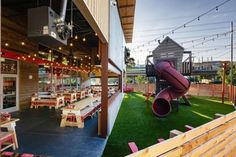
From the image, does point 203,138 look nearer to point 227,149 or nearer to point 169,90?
point 227,149

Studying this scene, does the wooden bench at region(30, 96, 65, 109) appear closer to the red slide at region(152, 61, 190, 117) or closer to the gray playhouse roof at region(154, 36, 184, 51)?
the red slide at region(152, 61, 190, 117)

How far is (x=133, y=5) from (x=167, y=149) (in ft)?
28.6

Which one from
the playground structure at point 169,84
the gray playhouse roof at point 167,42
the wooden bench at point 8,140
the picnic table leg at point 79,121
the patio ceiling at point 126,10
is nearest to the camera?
the wooden bench at point 8,140

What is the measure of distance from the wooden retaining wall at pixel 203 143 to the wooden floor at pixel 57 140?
7.80 feet

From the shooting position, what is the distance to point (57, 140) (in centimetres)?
468

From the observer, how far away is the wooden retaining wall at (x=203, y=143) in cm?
163

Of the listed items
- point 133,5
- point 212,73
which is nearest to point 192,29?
point 133,5

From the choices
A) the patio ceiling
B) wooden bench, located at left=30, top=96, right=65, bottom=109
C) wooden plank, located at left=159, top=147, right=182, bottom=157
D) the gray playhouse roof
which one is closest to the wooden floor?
wooden plank, located at left=159, top=147, right=182, bottom=157

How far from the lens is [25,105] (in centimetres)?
984

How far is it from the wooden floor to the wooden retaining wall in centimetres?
238

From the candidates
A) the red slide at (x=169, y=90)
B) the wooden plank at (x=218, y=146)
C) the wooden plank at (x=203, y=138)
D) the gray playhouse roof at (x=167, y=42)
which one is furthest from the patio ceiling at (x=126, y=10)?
the wooden plank at (x=218, y=146)

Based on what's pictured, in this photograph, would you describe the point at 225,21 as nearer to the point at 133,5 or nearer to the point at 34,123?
the point at 133,5

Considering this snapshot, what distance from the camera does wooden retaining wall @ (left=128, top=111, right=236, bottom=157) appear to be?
5.36 feet

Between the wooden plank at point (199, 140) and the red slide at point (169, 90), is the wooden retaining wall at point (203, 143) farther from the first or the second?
the red slide at point (169, 90)
